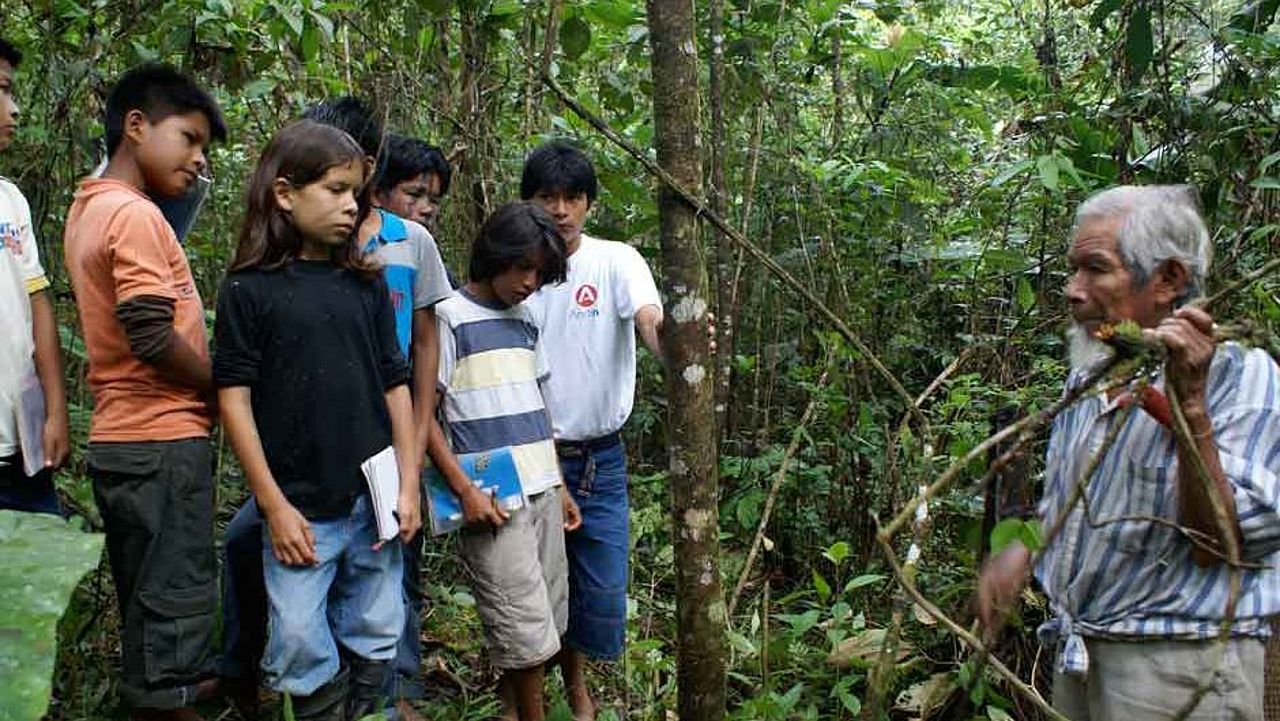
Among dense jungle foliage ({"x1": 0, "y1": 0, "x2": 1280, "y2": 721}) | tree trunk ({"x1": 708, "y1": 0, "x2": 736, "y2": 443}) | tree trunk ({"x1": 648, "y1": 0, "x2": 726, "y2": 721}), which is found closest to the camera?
tree trunk ({"x1": 648, "y1": 0, "x2": 726, "y2": 721})

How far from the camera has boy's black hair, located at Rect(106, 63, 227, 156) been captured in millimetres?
2600

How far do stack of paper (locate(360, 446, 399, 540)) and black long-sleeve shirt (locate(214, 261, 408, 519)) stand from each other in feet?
0.09

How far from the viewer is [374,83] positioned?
12.7 feet

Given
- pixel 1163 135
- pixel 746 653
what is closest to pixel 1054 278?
pixel 1163 135

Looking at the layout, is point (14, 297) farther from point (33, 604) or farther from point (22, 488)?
point (33, 604)

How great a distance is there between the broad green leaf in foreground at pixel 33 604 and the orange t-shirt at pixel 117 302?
1.57m

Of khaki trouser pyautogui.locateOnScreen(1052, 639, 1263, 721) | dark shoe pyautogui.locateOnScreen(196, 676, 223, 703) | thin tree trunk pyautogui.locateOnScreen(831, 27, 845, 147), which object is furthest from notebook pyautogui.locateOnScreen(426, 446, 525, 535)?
thin tree trunk pyautogui.locateOnScreen(831, 27, 845, 147)

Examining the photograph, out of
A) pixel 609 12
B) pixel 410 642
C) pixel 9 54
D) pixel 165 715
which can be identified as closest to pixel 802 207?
pixel 609 12

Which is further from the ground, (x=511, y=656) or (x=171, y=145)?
(x=171, y=145)

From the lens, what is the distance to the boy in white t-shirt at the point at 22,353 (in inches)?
99.3

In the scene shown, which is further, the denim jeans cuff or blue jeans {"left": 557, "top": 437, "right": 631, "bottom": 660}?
blue jeans {"left": 557, "top": 437, "right": 631, "bottom": 660}

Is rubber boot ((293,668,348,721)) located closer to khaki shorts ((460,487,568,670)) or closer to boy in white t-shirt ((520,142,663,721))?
khaki shorts ((460,487,568,670))

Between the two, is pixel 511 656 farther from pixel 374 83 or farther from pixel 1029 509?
pixel 374 83

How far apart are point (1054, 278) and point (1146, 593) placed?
241 centimetres
